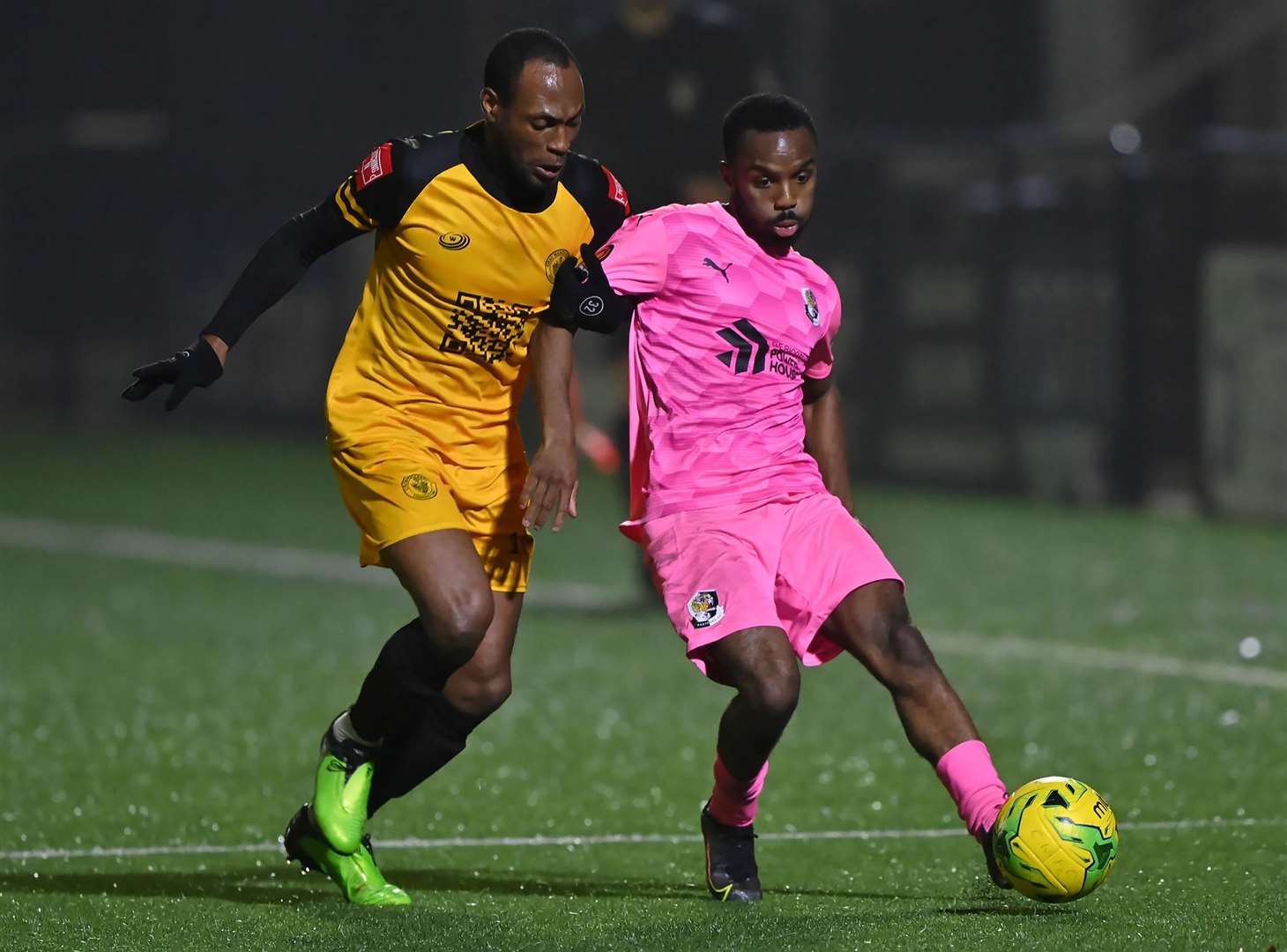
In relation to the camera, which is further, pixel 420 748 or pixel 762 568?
pixel 420 748

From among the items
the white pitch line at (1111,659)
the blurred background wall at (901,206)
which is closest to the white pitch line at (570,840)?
the white pitch line at (1111,659)

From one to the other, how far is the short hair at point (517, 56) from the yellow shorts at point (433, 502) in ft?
2.59

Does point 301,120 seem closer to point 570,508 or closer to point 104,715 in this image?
point 104,715

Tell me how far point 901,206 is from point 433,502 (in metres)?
9.88

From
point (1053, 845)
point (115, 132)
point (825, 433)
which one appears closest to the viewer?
point (1053, 845)

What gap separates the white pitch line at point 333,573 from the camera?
26.8 ft

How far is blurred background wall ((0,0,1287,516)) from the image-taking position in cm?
1298

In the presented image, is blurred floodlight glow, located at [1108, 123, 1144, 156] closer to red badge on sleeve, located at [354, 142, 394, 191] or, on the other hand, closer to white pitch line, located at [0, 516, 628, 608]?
white pitch line, located at [0, 516, 628, 608]

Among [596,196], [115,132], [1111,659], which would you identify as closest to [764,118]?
[596,196]

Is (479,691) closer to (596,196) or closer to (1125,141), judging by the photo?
(596,196)

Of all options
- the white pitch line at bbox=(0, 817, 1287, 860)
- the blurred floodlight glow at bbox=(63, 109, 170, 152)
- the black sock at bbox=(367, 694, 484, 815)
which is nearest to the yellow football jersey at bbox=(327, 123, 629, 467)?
the black sock at bbox=(367, 694, 484, 815)

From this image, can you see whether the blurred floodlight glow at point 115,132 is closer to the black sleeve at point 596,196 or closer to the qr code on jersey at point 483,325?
the black sleeve at point 596,196

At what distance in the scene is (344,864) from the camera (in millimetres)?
5023

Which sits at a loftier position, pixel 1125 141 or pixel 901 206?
pixel 1125 141
